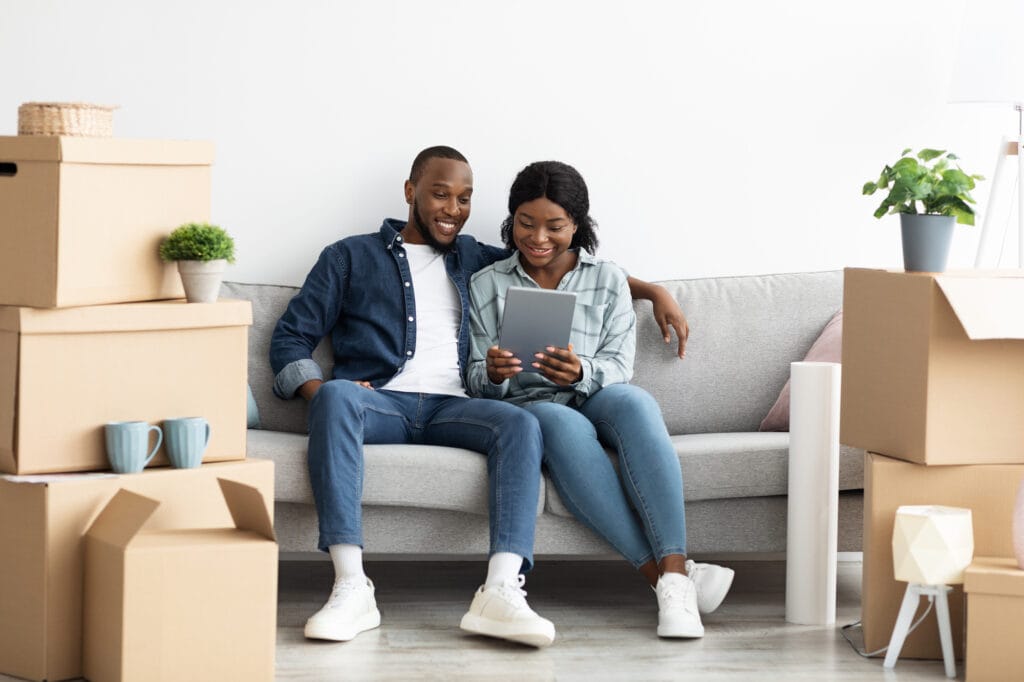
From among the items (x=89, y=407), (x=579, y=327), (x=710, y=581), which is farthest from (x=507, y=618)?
(x=89, y=407)

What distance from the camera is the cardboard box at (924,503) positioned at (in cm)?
262

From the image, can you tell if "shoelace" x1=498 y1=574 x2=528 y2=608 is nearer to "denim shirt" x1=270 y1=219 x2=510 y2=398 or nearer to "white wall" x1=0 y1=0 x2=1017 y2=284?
"denim shirt" x1=270 y1=219 x2=510 y2=398

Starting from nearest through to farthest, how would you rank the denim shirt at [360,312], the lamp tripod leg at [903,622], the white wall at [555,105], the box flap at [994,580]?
the box flap at [994,580], the lamp tripod leg at [903,622], the denim shirt at [360,312], the white wall at [555,105]

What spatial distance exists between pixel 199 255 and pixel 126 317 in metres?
0.18

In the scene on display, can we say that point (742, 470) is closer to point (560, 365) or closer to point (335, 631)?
point (560, 365)

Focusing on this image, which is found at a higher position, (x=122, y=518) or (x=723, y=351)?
(x=723, y=351)

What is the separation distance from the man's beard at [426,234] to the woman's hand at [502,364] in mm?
392

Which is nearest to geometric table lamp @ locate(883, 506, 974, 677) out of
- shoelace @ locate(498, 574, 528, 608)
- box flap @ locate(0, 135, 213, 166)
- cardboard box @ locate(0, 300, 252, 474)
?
shoelace @ locate(498, 574, 528, 608)


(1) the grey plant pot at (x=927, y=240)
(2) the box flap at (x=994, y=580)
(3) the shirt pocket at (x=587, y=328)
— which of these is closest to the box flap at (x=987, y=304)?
(1) the grey plant pot at (x=927, y=240)

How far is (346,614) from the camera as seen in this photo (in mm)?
2693

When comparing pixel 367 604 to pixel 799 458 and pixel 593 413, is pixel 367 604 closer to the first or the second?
pixel 593 413

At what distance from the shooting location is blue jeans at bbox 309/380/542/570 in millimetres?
2742

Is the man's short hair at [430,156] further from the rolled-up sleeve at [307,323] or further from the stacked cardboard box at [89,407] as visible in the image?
the stacked cardboard box at [89,407]

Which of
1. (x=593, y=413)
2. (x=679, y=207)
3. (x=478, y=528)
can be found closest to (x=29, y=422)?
(x=478, y=528)
